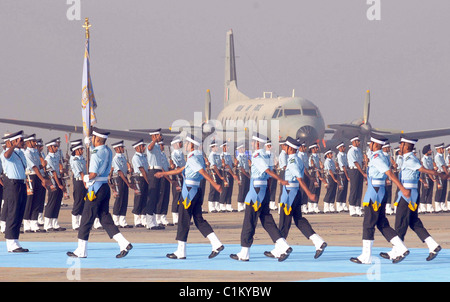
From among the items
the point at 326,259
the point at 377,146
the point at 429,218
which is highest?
the point at 377,146

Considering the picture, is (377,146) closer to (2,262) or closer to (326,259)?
(326,259)

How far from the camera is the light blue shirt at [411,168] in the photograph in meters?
13.4

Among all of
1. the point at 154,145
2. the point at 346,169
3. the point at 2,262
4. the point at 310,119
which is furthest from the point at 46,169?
the point at 310,119

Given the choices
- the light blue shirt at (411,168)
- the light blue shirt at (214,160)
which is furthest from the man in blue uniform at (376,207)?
the light blue shirt at (214,160)

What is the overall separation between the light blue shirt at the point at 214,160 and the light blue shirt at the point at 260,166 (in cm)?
1147

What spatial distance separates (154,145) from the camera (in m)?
19.3

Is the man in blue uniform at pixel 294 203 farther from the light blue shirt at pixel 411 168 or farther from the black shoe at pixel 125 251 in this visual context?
the black shoe at pixel 125 251

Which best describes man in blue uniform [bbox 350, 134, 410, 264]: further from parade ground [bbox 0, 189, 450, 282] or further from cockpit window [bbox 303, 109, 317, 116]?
cockpit window [bbox 303, 109, 317, 116]

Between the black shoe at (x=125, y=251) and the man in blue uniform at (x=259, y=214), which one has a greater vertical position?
the man in blue uniform at (x=259, y=214)

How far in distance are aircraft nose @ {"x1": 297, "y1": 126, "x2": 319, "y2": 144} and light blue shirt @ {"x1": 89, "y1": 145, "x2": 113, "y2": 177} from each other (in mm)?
22883

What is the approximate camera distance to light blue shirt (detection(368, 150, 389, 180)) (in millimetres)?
12883

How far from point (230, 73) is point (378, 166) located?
46.0 m

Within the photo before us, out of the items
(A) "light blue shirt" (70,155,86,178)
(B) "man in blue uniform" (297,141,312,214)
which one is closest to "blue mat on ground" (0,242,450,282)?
(A) "light blue shirt" (70,155,86,178)

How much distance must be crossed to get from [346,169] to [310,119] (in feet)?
39.6
